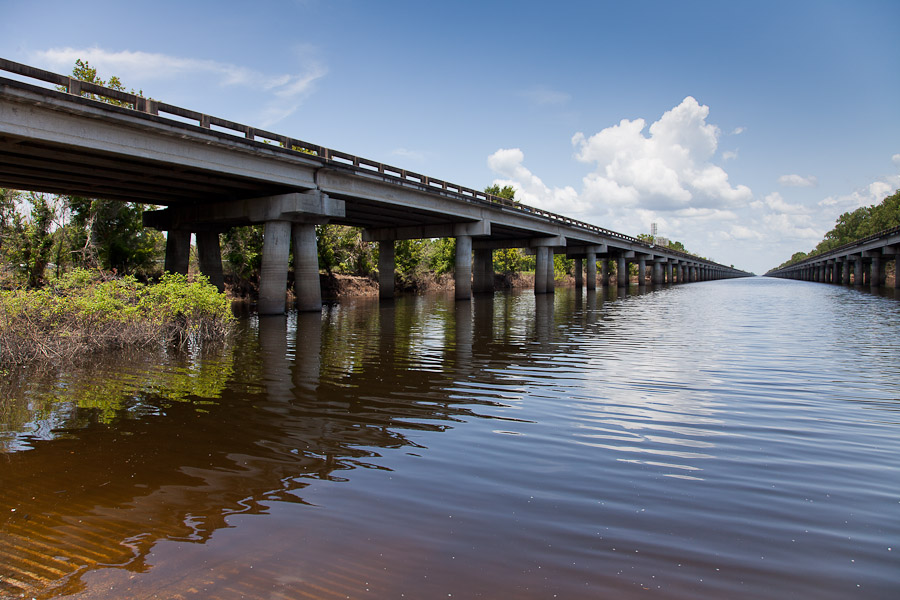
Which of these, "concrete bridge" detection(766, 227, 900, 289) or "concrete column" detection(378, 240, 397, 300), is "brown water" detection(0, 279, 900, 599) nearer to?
"concrete column" detection(378, 240, 397, 300)

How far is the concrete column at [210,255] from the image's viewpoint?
33500mm

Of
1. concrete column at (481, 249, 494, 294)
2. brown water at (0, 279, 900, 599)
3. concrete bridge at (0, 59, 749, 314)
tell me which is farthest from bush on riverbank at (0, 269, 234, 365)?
concrete column at (481, 249, 494, 294)

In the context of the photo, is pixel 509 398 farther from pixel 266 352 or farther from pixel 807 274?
pixel 807 274

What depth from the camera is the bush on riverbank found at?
39.2 feet

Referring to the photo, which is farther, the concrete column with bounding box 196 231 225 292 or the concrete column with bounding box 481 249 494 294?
the concrete column with bounding box 481 249 494 294

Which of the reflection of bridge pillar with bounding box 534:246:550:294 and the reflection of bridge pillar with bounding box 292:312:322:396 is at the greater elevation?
the reflection of bridge pillar with bounding box 534:246:550:294

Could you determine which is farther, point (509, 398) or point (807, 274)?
point (807, 274)

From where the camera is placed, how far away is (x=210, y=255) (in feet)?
111

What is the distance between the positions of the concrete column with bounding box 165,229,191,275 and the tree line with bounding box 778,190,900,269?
93507 millimetres

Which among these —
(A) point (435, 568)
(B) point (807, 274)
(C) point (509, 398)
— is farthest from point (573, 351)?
(B) point (807, 274)

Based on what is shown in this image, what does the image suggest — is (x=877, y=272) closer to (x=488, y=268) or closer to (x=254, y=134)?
(x=488, y=268)

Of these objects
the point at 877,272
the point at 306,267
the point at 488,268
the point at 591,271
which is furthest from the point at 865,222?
the point at 306,267

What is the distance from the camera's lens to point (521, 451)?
21.5 feet

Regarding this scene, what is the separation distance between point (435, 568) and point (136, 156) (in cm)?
2187
